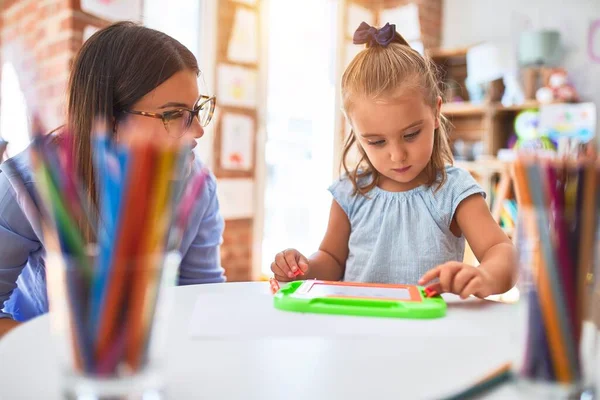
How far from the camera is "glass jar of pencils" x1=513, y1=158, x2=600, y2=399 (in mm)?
358

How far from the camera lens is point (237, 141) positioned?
3037 mm

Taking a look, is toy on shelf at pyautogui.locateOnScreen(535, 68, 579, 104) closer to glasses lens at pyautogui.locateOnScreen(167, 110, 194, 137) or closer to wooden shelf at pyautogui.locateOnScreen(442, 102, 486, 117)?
wooden shelf at pyautogui.locateOnScreen(442, 102, 486, 117)

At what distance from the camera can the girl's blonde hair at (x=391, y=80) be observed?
1.09 metres

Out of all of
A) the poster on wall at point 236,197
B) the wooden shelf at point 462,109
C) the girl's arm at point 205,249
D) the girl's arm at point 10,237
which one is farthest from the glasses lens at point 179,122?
the wooden shelf at point 462,109

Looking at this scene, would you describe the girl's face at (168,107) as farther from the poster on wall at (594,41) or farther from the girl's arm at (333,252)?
the poster on wall at (594,41)

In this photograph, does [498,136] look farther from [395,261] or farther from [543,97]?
[395,261]

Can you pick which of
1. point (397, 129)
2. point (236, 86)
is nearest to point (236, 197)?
point (236, 86)

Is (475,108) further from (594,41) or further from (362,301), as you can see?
(362,301)

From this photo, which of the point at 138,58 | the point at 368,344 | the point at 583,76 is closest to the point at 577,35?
the point at 583,76

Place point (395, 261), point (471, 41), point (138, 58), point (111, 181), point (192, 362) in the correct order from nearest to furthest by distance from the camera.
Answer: point (111, 181) < point (192, 362) < point (138, 58) < point (395, 261) < point (471, 41)

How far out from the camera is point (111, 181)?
336 millimetres

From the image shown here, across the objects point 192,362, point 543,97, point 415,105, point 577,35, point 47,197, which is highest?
point 577,35

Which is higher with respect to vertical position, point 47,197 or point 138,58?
point 138,58

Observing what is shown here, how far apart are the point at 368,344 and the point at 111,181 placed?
32 cm
